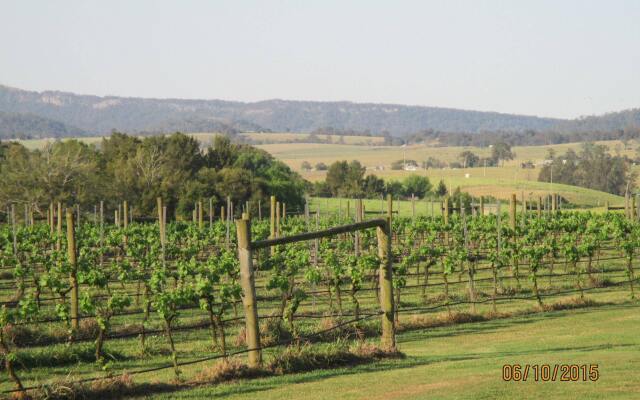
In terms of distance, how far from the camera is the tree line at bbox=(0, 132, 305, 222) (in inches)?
2562

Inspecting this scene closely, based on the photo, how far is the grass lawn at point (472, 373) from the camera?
10766 mm

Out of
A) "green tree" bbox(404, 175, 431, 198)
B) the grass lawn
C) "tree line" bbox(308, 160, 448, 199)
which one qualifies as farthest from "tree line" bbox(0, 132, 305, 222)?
the grass lawn

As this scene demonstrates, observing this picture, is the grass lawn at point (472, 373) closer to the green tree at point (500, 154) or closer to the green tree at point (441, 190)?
the green tree at point (441, 190)

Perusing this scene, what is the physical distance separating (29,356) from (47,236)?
77.3 feet

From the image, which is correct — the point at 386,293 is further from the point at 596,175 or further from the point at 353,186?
the point at 596,175

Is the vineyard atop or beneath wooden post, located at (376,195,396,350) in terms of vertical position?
beneath

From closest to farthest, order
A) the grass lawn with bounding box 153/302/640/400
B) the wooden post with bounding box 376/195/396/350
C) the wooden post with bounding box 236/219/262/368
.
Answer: the grass lawn with bounding box 153/302/640/400 → the wooden post with bounding box 236/219/262/368 → the wooden post with bounding box 376/195/396/350

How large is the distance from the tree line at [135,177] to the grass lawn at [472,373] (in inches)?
1726

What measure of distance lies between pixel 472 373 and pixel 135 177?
206ft

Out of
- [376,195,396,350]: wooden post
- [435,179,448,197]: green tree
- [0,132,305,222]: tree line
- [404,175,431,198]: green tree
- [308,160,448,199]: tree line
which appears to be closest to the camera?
[376,195,396,350]: wooden post

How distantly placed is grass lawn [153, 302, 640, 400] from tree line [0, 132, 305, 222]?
4383 centimetres

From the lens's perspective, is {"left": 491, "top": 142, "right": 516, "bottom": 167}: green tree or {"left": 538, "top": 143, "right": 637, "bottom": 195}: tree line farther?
{"left": 491, "top": 142, "right": 516, "bottom": 167}: green tree
